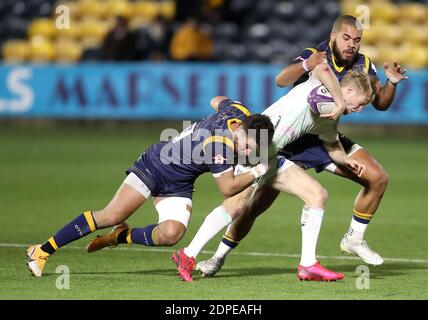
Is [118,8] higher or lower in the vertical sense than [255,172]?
lower

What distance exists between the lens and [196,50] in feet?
73.3

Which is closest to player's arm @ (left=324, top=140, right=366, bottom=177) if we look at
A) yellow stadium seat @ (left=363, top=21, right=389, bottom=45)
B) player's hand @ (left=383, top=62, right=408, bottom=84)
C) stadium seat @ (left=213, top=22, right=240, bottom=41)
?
player's hand @ (left=383, top=62, right=408, bottom=84)

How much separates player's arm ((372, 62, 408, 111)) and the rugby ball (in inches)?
31.2

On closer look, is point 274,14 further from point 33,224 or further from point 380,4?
point 33,224

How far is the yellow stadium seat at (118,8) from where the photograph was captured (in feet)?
82.0

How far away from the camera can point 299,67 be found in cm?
870

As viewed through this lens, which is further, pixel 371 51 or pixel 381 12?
pixel 381 12

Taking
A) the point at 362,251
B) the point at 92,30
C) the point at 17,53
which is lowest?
the point at 17,53

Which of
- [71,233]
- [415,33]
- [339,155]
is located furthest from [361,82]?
[415,33]

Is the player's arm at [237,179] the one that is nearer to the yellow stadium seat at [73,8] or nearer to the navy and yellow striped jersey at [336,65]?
the navy and yellow striped jersey at [336,65]

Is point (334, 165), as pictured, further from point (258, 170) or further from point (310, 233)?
point (258, 170)

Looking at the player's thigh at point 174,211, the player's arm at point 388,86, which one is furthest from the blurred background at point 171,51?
the player's thigh at point 174,211

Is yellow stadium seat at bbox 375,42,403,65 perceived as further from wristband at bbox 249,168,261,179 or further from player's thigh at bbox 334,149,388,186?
wristband at bbox 249,168,261,179

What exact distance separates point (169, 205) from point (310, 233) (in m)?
1.12
